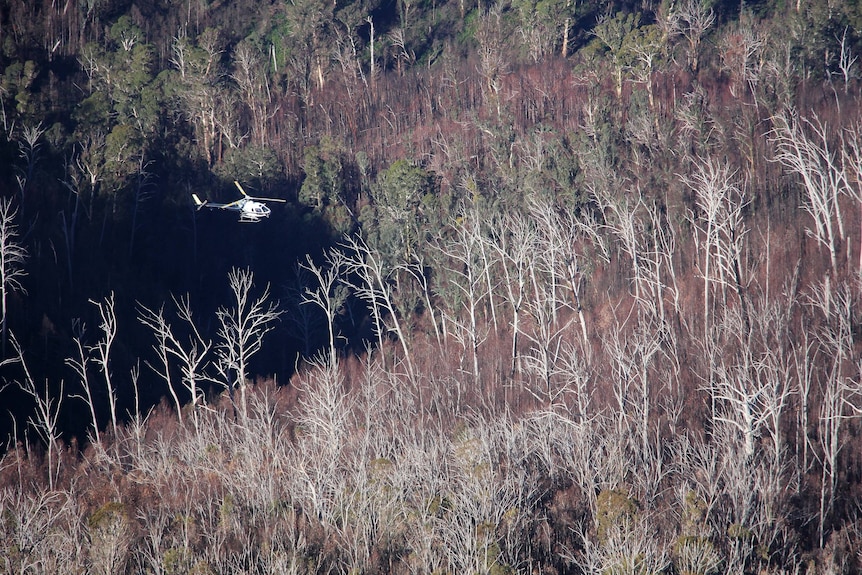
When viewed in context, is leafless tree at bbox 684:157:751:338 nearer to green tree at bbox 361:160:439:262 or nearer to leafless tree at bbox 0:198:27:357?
green tree at bbox 361:160:439:262

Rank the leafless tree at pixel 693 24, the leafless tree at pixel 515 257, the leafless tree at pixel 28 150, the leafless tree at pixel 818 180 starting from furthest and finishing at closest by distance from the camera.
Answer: the leafless tree at pixel 693 24, the leafless tree at pixel 28 150, the leafless tree at pixel 515 257, the leafless tree at pixel 818 180

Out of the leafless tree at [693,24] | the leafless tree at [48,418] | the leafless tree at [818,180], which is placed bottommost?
the leafless tree at [48,418]

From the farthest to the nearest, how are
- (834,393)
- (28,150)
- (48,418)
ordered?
(28,150) → (48,418) → (834,393)

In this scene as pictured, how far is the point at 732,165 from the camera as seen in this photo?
48.0m

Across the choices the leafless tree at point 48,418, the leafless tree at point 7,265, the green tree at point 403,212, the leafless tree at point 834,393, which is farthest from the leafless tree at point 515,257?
the leafless tree at point 7,265

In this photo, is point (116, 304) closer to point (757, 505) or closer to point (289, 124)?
point (289, 124)

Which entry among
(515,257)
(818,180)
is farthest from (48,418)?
(818,180)

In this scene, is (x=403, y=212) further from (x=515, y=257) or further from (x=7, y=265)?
(x=7, y=265)

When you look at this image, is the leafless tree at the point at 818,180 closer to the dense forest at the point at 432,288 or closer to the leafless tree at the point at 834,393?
the dense forest at the point at 432,288

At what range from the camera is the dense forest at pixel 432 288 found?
22.4 m

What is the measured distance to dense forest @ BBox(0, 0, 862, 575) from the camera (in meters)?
22.4

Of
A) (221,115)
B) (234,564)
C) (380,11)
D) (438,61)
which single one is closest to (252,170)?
(221,115)

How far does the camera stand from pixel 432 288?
53.3 meters

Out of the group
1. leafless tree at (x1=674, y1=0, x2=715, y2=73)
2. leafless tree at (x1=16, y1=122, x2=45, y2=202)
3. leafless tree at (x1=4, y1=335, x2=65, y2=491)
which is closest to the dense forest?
leafless tree at (x1=16, y1=122, x2=45, y2=202)
